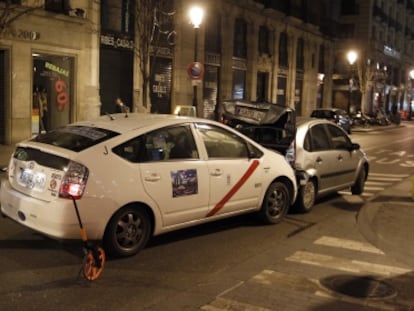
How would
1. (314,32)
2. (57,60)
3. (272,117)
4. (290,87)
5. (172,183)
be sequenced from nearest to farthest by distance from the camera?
(172,183) → (272,117) → (57,60) → (290,87) → (314,32)

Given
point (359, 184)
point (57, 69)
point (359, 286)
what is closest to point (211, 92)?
point (57, 69)

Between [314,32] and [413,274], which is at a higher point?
[314,32]

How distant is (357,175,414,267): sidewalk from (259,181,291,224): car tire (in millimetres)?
1138

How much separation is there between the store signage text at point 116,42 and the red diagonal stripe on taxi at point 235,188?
15990 millimetres

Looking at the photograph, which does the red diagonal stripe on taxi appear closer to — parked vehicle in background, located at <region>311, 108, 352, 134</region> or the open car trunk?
the open car trunk

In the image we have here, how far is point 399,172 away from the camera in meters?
15.2

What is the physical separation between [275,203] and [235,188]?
3.45 feet

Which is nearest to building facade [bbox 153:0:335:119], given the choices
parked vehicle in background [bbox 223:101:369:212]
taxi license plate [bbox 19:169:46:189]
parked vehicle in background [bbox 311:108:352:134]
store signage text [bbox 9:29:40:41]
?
parked vehicle in background [bbox 311:108:352:134]

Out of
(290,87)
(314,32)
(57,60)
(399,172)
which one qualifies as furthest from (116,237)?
(314,32)

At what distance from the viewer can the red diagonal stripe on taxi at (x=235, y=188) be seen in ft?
23.3

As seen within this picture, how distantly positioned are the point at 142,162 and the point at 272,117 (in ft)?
12.8

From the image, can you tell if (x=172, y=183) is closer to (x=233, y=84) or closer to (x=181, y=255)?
(x=181, y=255)

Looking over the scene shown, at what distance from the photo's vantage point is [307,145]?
909cm

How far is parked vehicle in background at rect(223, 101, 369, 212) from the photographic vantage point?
8938 mm
